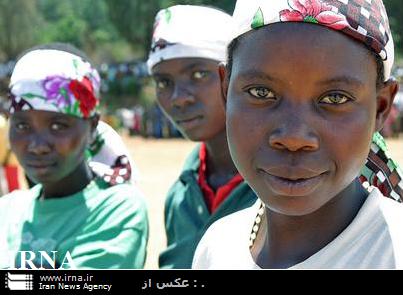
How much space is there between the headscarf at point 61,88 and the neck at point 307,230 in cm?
117

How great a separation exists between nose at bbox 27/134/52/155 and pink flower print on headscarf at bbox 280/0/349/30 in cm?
137

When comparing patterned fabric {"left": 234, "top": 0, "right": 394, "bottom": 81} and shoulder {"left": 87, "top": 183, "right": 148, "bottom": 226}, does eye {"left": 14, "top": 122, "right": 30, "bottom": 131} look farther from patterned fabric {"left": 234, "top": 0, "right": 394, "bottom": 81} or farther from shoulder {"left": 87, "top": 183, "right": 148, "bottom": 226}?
patterned fabric {"left": 234, "top": 0, "right": 394, "bottom": 81}

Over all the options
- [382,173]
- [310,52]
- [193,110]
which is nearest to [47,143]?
[193,110]

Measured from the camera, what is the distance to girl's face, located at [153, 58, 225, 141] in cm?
252

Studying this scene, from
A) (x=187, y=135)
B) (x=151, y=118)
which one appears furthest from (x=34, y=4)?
(x=187, y=135)

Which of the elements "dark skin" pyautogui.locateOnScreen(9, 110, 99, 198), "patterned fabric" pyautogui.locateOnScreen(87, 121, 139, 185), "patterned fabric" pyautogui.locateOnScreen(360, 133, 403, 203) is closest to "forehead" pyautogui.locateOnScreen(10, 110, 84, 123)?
"dark skin" pyautogui.locateOnScreen(9, 110, 99, 198)

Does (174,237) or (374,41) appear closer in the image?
(374,41)

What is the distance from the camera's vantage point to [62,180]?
8.03 ft

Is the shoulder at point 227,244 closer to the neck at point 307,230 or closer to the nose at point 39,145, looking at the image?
the neck at point 307,230

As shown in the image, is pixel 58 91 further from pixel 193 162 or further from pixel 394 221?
pixel 394 221

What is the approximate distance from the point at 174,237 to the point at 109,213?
37cm

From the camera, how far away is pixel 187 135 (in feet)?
8.42

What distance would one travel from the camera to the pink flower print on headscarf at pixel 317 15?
3.74ft
